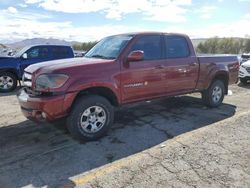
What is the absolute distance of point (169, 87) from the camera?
6562 millimetres

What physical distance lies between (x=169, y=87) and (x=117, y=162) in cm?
268

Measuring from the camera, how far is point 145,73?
5953 millimetres

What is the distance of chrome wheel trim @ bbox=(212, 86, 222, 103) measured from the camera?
7855 millimetres

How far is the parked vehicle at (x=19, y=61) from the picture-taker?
36.7 ft

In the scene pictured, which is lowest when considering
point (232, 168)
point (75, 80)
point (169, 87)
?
point (232, 168)

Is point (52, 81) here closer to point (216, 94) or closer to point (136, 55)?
point (136, 55)

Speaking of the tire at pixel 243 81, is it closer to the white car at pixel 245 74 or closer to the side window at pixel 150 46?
the white car at pixel 245 74

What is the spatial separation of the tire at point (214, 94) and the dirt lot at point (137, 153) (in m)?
0.70

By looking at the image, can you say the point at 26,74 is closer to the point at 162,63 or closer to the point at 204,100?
the point at 162,63

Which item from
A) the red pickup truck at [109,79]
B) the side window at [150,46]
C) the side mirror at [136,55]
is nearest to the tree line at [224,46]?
the red pickup truck at [109,79]

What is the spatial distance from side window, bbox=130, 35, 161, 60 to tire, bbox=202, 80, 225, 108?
2.13 m

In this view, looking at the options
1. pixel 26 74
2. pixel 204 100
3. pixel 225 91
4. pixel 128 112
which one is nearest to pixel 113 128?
pixel 128 112

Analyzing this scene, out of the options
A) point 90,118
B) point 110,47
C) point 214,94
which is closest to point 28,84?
point 90,118

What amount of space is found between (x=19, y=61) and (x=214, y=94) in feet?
24.5
